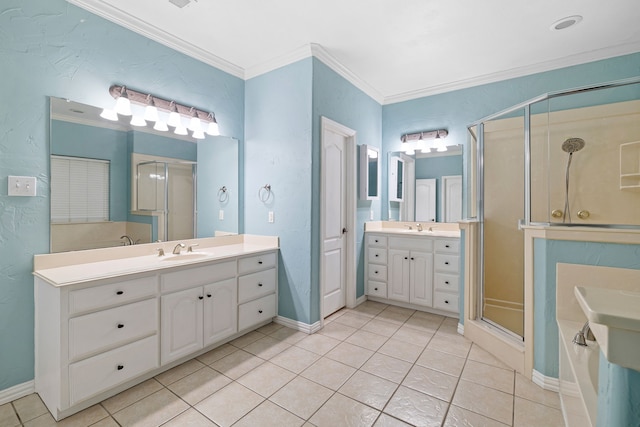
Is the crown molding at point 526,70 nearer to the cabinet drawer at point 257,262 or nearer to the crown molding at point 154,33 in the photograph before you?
the crown molding at point 154,33

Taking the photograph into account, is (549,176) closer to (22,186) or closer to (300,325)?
(300,325)

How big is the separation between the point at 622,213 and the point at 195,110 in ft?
14.1

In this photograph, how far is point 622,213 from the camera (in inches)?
110

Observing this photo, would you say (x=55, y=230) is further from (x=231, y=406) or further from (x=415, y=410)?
(x=415, y=410)

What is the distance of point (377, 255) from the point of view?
12.3 ft

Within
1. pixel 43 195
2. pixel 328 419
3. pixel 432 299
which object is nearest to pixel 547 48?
pixel 432 299

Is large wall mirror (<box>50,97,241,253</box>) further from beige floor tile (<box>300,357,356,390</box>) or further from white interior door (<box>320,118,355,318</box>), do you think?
beige floor tile (<box>300,357,356,390</box>)

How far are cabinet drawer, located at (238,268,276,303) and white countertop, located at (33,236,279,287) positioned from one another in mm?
242

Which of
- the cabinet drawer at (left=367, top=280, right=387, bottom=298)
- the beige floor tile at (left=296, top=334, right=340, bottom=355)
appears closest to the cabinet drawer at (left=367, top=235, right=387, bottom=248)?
the cabinet drawer at (left=367, top=280, right=387, bottom=298)

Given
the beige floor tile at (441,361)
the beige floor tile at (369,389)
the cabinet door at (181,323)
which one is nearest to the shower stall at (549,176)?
the beige floor tile at (441,361)

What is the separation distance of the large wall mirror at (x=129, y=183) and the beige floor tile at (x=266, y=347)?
3.93ft

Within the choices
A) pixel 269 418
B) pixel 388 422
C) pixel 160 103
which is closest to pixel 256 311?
pixel 269 418

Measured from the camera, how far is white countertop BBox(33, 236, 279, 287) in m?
1.79

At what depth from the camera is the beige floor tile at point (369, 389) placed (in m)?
1.88
